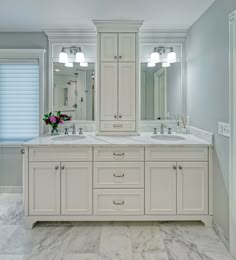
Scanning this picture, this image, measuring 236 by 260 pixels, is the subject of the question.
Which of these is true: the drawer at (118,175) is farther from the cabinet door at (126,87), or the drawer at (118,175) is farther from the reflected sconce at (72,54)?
the reflected sconce at (72,54)

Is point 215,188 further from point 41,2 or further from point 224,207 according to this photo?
point 41,2

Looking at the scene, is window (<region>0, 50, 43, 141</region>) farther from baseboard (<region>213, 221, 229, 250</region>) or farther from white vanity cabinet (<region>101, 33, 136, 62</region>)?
baseboard (<region>213, 221, 229, 250</region>)

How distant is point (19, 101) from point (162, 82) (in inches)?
76.7

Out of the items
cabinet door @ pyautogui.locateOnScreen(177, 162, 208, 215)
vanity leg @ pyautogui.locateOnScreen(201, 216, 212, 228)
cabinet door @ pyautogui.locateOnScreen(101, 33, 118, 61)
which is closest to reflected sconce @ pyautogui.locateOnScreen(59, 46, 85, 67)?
cabinet door @ pyautogui.locateOnScreen(101, 33, 118, 61)

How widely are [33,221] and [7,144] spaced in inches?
55.0

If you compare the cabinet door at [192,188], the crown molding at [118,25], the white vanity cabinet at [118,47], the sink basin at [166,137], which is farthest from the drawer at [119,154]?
the crown molding at [118,25]

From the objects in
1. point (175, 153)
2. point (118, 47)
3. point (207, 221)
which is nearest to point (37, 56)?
point (118, 47)

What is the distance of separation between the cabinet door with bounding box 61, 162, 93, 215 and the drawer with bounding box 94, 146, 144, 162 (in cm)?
14

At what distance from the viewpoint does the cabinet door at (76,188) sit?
9.62 feet

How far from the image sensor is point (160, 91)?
3.78 meters

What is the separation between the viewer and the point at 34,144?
2902 mm

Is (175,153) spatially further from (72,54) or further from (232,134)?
(72,54)

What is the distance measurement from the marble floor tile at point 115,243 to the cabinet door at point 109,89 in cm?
133

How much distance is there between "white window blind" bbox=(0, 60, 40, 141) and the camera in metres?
3.90
